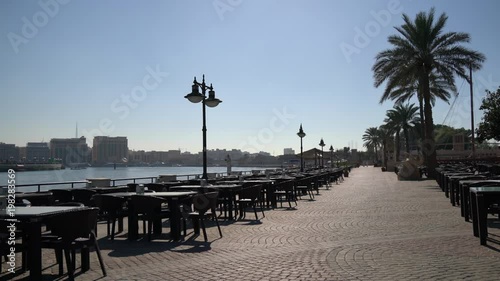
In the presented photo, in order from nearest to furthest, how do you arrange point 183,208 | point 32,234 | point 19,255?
1. point 32,234
2. point 19,255
3. point 183,208

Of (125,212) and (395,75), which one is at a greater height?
(395,75)


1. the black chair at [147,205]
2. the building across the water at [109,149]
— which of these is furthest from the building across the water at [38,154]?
the black chair at [147,205]

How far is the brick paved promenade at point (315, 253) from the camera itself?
525 cm

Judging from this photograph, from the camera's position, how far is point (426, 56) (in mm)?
25672

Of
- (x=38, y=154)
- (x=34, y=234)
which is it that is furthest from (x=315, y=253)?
(x=38, y=154)

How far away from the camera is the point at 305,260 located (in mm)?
5941

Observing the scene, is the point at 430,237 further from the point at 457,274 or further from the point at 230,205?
the point at 230,205

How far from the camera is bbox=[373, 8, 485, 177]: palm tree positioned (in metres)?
25.1

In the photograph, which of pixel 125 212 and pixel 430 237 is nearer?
pixel 430 237

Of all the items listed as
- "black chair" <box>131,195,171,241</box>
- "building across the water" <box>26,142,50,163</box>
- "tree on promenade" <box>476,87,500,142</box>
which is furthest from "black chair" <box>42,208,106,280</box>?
"building across the water" <box>26,142,50,163</box>

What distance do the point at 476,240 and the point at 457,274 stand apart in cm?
248

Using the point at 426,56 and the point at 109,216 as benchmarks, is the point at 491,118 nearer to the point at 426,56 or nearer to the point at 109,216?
the point at 426,56

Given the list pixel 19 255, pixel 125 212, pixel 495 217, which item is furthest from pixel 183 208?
pixel 495 217

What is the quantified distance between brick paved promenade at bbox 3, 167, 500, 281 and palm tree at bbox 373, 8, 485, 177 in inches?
712
